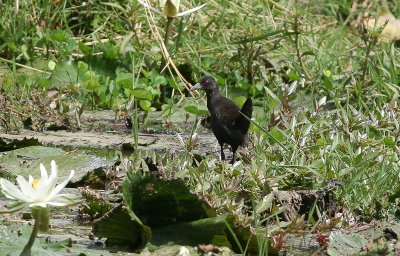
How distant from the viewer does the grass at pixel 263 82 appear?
4355 mm

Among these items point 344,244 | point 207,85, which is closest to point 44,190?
point 344,244

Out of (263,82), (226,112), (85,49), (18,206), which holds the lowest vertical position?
(263,82)

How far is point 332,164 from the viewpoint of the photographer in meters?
4.46

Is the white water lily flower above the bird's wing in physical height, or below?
above

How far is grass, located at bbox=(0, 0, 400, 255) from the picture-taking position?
436cm

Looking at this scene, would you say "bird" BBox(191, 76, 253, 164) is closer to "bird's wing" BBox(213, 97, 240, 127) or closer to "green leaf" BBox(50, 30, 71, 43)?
"bird's wing" BBox(213, 97, 240, 127)

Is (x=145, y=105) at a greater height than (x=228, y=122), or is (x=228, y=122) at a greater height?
(x=228, y=122)

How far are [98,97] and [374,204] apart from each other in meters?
3.24

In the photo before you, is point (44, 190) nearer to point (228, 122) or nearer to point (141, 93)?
point (228, 122)

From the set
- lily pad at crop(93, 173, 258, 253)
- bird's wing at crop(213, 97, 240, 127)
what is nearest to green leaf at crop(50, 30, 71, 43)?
bird's wing at crop(213, 97, 240, 127)

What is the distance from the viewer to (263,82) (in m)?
7.85

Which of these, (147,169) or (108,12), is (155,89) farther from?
(147,169)

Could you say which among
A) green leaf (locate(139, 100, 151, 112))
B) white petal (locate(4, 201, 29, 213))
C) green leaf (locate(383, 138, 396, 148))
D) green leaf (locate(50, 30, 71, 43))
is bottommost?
green leaf (locate(139, 100, 151, 112))

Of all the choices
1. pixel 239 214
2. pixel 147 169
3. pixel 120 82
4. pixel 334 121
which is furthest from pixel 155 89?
pixel 239 214
